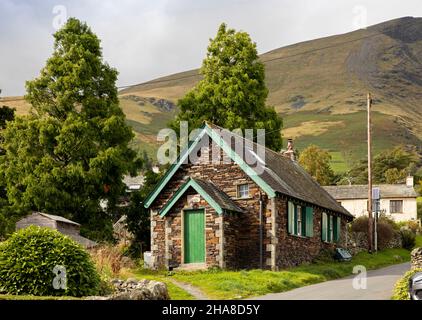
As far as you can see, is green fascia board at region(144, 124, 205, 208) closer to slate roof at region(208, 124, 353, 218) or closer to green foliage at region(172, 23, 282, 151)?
slate roof at region(208, 124, 353, 218)

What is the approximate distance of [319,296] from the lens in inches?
1012

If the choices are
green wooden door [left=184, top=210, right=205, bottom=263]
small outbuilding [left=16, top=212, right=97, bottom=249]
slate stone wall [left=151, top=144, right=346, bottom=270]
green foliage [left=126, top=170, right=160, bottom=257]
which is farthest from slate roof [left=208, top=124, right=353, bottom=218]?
small outbuilding [left=16, top=212, right=97, bottom=249]

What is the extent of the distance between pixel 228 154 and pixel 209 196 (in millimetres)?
2726

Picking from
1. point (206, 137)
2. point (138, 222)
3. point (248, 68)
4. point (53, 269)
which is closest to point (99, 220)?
point (138, 222)

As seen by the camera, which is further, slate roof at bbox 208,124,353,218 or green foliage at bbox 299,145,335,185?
green foliage at bbox 299,145,335,185

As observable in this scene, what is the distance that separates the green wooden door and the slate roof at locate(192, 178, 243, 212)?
0.95m

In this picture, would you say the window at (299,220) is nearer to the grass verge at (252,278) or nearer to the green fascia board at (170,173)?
the grass verge at (252,278)

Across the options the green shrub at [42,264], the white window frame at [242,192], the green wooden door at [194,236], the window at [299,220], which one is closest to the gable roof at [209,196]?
the white window frame at [242,192]

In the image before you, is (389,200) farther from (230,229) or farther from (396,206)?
(230,229)

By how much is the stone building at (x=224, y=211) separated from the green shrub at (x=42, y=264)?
13336mm

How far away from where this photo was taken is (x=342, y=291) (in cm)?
2719

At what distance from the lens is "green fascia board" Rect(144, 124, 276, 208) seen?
35.2 metres

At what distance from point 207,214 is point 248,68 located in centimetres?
1916

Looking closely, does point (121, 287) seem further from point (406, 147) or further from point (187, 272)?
point (406, 147)
